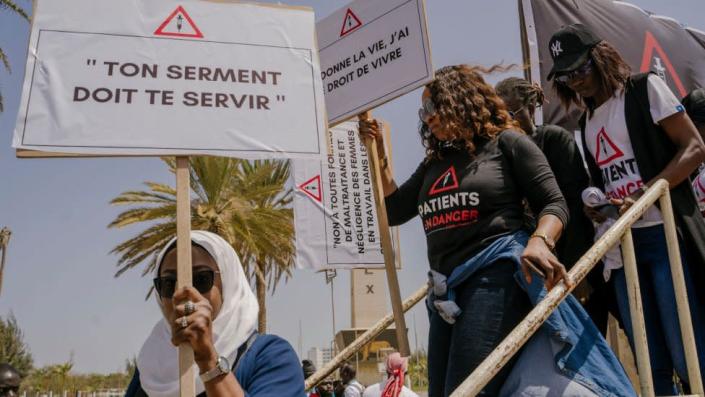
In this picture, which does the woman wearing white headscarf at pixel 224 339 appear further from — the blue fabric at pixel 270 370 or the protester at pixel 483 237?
the protester at pixel 483 237

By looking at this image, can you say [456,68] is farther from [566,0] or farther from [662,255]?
[566,0]

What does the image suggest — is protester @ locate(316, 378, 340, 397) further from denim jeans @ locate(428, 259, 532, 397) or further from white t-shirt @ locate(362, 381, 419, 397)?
denim jeans @ locate(428, 259, 532, 397)

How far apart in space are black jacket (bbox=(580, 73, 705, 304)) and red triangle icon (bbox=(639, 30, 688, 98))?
4362 millimetres

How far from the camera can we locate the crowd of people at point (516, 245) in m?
2.28

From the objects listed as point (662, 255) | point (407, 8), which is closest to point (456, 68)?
point (407, 8)

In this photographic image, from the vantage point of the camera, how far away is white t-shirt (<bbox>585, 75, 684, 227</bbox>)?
3365 mm

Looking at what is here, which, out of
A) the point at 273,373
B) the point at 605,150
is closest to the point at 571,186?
the point at 605,150

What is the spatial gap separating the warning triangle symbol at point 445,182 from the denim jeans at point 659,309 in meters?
1.13

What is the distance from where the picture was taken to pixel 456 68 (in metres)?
3.13

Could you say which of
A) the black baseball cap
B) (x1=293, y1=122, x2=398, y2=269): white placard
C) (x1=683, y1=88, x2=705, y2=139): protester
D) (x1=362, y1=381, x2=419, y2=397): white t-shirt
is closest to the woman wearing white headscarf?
the black baseball cap

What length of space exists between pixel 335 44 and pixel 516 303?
2097 millimetres

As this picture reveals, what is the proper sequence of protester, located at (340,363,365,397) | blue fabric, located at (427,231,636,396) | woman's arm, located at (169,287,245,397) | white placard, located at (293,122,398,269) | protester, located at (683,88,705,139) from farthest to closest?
1. protester, located at (340,363,365,397)
2. white placard, located at (293,122,398,269)
3. protester, located at (683,88,705,139)
4. blue fabric, located at (427,231,636,396)
5. woman's arm, located at (169,287,245,397)

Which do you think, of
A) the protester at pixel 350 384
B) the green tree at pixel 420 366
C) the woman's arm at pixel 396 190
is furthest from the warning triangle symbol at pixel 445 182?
the green tree at pixel 420 366

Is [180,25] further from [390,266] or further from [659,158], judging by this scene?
[659,158]
